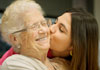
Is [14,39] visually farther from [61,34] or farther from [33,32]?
A: [61,34]

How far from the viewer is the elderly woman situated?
0.97 metres

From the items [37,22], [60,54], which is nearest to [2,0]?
[60,54]

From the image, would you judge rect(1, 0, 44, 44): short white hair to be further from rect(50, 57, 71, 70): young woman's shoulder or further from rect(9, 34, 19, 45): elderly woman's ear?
rect(50, 57, 71, 70): young woman's shoulder

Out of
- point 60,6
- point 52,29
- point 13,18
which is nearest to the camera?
point 13,18

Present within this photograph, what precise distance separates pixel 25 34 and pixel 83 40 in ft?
1.44

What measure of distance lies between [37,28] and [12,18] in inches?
5.8

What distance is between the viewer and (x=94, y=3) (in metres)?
3.71

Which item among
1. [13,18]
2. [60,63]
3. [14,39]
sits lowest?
[60,63]

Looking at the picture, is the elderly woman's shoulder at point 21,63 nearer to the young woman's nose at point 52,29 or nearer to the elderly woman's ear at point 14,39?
the elderly woman's ear at point 14,39

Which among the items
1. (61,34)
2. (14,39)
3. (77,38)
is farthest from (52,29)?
(14,39)

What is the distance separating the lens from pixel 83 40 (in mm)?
1247

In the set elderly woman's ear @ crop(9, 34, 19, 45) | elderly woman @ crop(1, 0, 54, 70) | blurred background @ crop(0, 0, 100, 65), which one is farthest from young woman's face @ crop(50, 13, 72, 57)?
blurred background @ crop(0, 0, 100, 65)

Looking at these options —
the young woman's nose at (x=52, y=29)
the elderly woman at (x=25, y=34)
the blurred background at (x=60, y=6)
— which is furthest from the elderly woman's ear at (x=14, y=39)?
the blurred background at (x=60, y=6)

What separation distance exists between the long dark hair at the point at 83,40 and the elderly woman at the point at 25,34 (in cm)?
27
